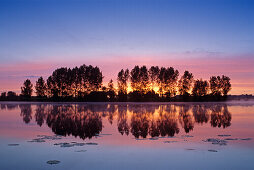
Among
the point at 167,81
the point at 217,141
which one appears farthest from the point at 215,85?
the point at 217,141

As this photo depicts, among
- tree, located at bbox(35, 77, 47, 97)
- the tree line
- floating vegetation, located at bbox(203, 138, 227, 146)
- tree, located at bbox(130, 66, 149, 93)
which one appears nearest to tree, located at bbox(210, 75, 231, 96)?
the tree line

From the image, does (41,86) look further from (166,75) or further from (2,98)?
(166,75)

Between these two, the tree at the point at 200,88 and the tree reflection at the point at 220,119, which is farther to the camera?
the tree at the point at 200,88

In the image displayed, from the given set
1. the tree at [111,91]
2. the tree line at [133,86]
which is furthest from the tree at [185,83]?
the tree at [111,91]

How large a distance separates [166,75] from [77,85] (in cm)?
Result: 2869

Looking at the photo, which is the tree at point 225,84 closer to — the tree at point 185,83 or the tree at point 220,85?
the tree at point 220,85

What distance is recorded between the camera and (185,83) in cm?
8750

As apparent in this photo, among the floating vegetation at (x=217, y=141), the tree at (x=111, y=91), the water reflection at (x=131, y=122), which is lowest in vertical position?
the floating vegetation at (x=217, y=141)

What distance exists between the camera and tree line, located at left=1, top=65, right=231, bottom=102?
268 ft

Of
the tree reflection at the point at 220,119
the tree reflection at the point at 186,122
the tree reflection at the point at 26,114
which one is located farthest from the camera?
the tree reflection at the point at 26,114

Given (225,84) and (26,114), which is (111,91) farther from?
(26,114)

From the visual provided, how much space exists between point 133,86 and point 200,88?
22.8 m

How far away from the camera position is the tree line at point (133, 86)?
3214 inches

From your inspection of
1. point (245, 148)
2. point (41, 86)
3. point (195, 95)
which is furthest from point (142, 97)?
point (245, 148)
